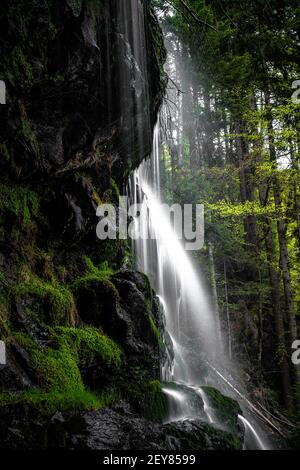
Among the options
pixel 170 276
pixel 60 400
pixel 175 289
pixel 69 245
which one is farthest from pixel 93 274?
pixel 175 289

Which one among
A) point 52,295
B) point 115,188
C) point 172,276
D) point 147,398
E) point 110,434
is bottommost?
point 147,398

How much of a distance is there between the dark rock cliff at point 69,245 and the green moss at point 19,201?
25 millimetres

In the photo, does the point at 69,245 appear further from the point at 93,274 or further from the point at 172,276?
the point at 172,276

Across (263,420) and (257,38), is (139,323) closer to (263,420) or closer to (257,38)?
(263,420)

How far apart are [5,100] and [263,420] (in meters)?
10.1

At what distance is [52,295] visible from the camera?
6.16 meters

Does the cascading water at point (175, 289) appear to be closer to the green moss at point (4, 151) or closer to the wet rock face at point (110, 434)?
the wet rock face at point (110, 434)

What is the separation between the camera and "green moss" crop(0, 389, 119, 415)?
427cm

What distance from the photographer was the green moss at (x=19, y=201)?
6035 mm

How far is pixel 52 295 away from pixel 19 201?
1733 mm

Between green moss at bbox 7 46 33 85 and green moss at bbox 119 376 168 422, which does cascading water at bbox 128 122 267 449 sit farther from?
green moss at bbox 7 46 33 85

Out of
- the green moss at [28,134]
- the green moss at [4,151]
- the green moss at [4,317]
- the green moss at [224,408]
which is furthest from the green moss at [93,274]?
the green moss at [224,408]

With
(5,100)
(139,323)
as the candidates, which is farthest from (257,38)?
(139,323)

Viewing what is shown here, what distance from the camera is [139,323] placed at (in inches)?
273
